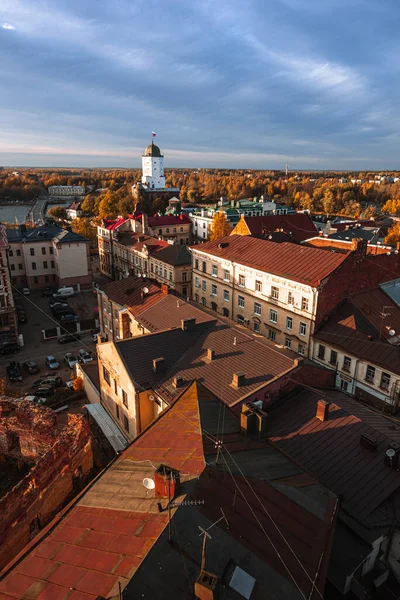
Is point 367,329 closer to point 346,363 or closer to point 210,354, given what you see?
point 346,363

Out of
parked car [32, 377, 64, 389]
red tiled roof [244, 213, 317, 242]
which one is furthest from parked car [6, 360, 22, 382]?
red tiled roof [244, 213, 317, 242]

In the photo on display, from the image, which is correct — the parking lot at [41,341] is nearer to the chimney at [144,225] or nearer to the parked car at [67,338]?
the parked car at [67,338]

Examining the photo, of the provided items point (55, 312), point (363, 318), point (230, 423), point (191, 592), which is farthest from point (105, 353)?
point (55, 312)

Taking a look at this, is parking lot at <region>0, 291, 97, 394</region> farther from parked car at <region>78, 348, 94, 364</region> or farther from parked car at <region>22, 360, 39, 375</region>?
parked car at <region>78, 348, 94, 364</region>

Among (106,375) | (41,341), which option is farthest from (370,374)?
(41,341)

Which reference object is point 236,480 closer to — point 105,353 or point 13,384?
point 105,353

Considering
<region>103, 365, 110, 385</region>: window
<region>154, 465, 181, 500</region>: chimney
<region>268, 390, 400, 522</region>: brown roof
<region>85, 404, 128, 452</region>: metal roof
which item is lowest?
<region>85, 404, 128, 452</region>: metal roof
